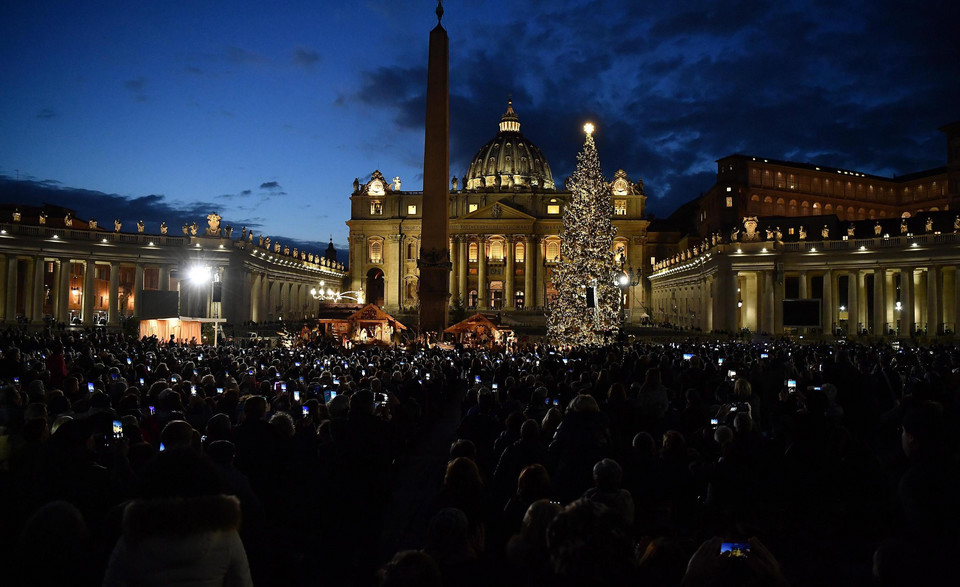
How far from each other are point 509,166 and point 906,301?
74.2 metres

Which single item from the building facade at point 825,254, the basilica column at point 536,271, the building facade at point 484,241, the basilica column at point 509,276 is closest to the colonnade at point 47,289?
the building facade at point 484,241

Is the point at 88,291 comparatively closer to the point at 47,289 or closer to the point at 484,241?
the point at 47,289

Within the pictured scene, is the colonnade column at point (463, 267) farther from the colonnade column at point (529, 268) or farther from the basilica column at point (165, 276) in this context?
the basilica column at point (165, 276)

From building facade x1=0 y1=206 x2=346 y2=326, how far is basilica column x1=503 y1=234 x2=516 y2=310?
3643 centimetres

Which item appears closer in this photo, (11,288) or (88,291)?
(11,288)

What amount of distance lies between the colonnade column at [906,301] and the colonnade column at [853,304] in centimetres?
337

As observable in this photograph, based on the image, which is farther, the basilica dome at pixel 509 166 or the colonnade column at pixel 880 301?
the basilica dome at pixel 509 166

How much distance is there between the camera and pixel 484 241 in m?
95.6

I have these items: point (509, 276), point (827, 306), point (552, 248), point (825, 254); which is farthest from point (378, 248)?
point (827, 306)

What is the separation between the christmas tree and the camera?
32.1m

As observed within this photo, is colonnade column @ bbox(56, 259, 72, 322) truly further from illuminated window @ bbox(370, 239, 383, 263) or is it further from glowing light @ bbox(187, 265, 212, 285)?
illuminated window @ bbox(370, 239, 383, 263)

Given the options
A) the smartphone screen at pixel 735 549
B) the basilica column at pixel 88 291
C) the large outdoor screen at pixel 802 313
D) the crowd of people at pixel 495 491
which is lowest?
the crowd of people at pixel 495 491

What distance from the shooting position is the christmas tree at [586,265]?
105 feet

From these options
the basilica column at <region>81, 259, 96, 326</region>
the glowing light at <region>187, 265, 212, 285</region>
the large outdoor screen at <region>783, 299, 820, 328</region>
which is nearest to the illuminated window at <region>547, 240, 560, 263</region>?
the glowing light at <region>187, 265, 212, 285</region>
